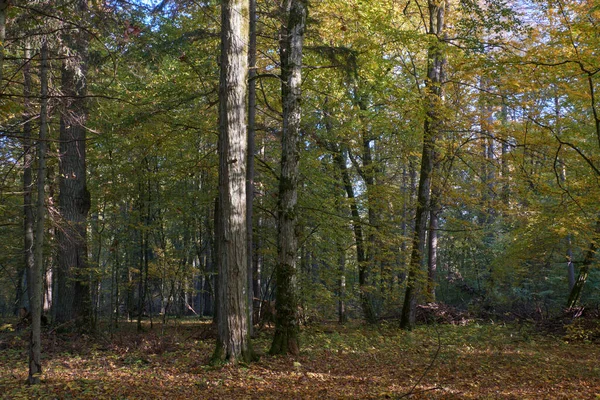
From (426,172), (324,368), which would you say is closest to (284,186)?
(324,368)

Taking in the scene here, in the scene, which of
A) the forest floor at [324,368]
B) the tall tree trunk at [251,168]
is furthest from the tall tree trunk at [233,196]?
the tall tree trunk at [251,168]

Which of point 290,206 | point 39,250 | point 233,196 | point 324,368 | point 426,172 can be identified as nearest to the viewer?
point 39,250

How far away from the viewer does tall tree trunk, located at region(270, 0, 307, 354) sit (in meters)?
7.66

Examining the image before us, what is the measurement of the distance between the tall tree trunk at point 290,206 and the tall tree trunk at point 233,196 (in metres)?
0.79

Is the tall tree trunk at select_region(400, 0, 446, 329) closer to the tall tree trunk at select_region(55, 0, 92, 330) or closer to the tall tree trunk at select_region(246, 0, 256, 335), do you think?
the tall tree trunk at select_region(246, 0, 256, 335)

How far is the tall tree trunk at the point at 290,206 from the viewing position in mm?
7656

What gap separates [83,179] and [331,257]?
24.4 ft

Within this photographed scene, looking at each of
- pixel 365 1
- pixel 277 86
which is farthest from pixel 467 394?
pixel 365 1

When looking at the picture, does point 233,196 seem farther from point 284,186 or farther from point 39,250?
point 39,250

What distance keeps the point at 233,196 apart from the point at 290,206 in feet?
3.85

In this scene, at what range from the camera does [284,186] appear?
783cm

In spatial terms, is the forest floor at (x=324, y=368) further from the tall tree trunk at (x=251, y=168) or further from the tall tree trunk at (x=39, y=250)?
the tall tree trunk at (x=251, y=168)

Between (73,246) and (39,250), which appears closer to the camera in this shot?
(39,250)

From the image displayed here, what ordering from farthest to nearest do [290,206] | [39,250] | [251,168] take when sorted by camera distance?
[251,168] < [290,206] < [39,250]
